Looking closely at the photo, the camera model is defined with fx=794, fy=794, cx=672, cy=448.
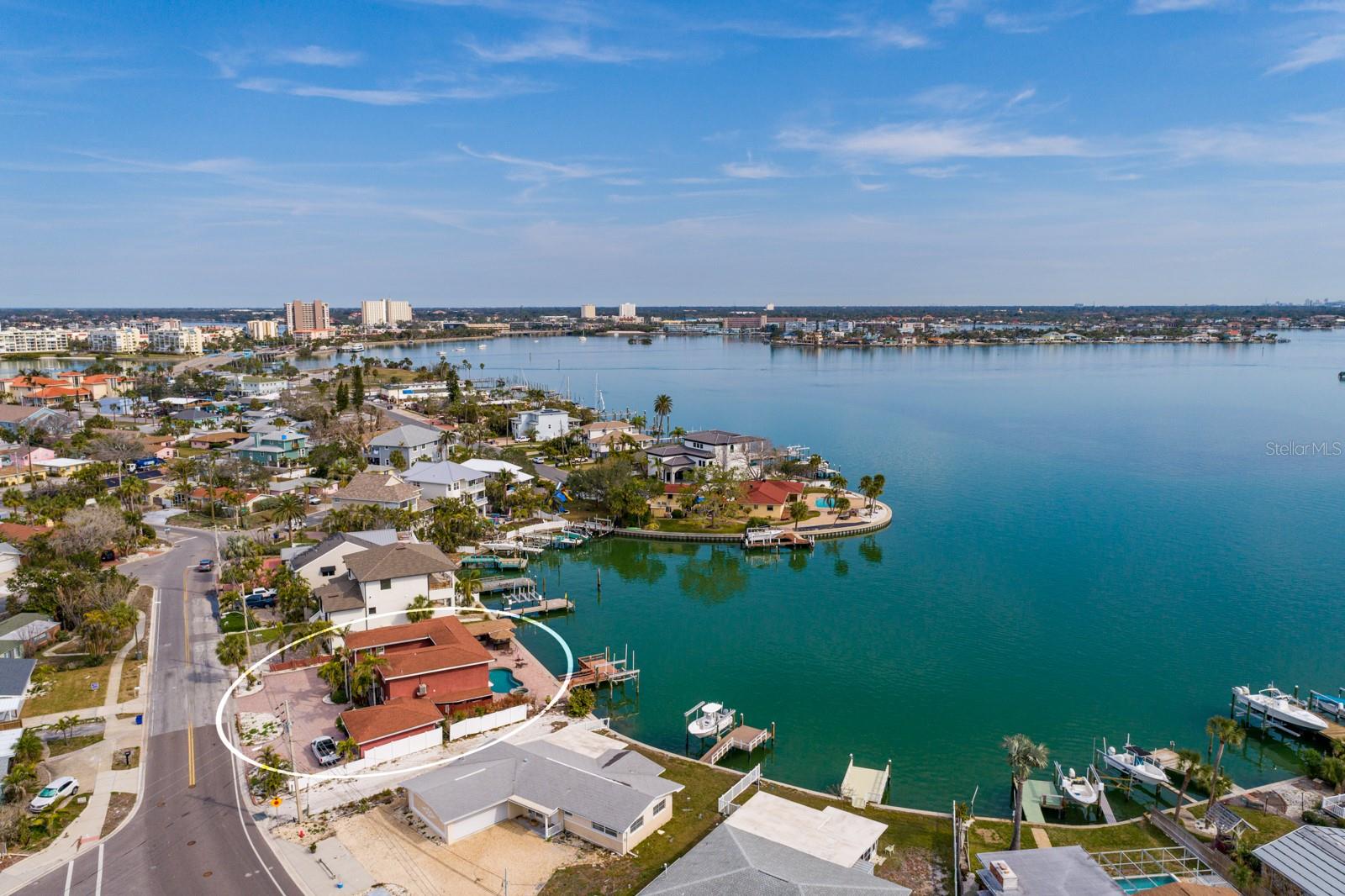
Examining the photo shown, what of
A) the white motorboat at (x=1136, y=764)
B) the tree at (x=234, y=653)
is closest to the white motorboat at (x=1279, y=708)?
the white motorboat at (x=1136, y=764)

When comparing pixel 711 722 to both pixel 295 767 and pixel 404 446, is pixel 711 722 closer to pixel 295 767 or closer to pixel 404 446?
pixel 295 767

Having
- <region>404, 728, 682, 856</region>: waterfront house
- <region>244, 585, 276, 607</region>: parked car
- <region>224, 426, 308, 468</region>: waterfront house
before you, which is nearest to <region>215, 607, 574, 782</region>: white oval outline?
<region>404, 728, 682, 856</region>: waterfront house

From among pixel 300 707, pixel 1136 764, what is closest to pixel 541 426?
pixel 300 707

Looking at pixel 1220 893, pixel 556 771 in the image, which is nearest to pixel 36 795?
pixel 556 771

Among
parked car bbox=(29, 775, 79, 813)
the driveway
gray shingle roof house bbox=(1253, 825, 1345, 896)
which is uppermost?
gray shingle roof house bbox=(1253, 825, 1345, 896)

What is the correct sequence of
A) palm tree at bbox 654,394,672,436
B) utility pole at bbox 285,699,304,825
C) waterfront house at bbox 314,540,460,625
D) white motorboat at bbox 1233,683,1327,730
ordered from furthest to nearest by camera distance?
palm tree at bbox 654,394,672,436 → waterfront house at bbox 314,540,460,625 → white motorboat at bbox 1233,683,1327,730 → utility pole at bbox 285,699,304,825

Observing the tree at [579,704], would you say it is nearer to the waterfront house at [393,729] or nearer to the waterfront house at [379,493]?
the waterfront house at [393,729]

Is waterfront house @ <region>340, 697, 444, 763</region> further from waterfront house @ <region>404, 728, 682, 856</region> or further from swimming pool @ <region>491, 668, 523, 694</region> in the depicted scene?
swimming pool @ <region>491, 668, 523, 694</region>
